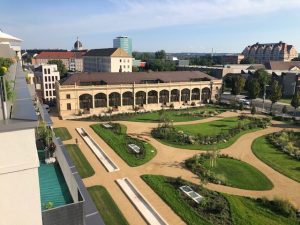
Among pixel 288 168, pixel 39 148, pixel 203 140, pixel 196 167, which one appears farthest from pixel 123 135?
pixel 39 148

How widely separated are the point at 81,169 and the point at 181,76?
5053 cm

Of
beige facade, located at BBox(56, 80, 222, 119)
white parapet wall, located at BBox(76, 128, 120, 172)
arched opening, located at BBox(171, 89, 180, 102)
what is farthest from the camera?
arched opening, located at BBox(171, 89, 180, 102)

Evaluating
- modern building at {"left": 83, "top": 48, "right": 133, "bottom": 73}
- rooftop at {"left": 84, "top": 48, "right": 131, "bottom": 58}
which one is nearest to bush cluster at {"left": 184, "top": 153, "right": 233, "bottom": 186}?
modern building at {"left": 83, "top": 48, "right": 133, "bottom": 73}

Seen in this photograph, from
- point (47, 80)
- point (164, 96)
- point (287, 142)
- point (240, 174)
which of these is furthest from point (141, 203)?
point (47, 80)

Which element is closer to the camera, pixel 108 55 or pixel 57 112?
pixel 57 112

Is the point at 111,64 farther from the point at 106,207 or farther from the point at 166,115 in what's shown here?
the point at 106,207

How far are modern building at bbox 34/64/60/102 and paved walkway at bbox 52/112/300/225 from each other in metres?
30.6

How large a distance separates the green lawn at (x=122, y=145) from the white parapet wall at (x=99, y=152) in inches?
75.0

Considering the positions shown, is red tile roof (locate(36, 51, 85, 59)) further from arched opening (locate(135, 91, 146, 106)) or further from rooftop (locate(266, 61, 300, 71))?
rooftop (locate(266, 61, 300, 71))

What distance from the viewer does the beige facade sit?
2480 inches

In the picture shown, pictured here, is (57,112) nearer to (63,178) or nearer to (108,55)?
(63,178)

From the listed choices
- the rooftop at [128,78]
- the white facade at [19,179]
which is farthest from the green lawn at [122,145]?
the white facade at [19,179]

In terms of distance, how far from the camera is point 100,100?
218ft

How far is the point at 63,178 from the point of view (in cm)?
1065
